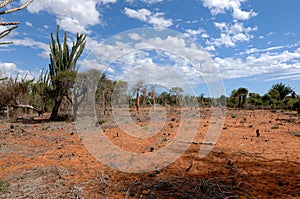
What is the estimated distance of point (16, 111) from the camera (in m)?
18.7

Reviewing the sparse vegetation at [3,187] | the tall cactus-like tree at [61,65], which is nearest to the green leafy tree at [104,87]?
the tall cactus-like tree at [61,65]

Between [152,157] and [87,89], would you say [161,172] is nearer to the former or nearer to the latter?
[152,157]

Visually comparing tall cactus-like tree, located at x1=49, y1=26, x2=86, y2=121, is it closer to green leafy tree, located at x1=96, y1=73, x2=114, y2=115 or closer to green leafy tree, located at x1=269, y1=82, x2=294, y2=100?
green leafy tree, located at x1=96, y1=73, x2=114, y2=115

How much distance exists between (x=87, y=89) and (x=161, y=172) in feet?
39.8

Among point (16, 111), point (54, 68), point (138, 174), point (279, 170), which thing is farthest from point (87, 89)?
point (279, 170)

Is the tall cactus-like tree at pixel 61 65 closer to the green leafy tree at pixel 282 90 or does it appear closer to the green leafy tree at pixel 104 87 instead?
the green leafy tree at pixel 104 87

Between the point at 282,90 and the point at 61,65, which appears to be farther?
the point at 282,90

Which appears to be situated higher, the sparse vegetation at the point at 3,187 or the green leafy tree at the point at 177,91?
the green leafy tree at the point at 177,91

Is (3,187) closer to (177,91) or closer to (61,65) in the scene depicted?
(61,65)

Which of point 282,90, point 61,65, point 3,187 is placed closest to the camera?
point 3,187

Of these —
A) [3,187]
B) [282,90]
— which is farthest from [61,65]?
[282,90]

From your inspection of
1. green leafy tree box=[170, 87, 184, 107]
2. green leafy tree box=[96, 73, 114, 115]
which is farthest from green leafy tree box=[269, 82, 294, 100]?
green leafy tree box=[96, 73, 114, 115]

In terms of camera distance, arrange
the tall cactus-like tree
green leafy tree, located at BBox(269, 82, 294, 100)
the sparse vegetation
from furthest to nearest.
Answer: green leafy tree, located at BBox(269, 82, 294, 100) < the tall cactus-like tree < the sparse vegetation

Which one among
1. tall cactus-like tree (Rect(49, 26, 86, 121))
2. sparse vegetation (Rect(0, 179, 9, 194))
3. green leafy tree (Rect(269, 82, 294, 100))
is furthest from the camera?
green leafy tree (Rect(269, 82, 294, 100))
